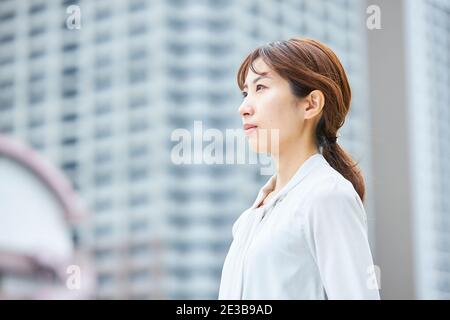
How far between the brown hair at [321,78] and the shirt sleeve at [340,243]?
0.13 metres

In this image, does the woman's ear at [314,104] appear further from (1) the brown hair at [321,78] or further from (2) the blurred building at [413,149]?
(2) the blurred building at [413,149]

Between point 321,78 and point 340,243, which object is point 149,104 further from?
point 340,243

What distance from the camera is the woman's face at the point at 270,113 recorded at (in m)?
1.22

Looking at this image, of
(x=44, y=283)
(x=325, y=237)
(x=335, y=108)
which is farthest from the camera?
(x=44, y=283)

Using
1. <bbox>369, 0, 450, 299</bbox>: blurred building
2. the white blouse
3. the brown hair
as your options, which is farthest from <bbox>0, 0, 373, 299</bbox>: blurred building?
the white blouse

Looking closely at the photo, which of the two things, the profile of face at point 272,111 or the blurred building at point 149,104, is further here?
the blurred building at point 149,104

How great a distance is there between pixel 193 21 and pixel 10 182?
18.5 metres

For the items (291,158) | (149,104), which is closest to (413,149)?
(149,104)

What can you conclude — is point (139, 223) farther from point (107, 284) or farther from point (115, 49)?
point (115, 49)

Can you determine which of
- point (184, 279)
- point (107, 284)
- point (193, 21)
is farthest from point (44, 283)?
point (193, 21)

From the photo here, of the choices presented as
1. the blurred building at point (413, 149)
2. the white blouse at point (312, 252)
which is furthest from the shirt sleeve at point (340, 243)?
the blurred building at point (413, 149)

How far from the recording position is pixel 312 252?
1.11 m

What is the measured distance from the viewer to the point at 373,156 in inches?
1718

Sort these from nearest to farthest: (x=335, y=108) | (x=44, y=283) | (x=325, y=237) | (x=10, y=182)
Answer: (x=325, y=237), (x=335, y=108), (x=44, y=283), (x=10, y=182)
